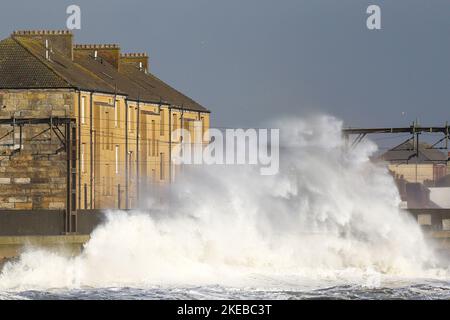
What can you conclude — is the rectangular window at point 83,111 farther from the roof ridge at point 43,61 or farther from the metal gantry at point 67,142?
the metal gantry at point 67,142

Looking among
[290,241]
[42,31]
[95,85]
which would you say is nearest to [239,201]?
[290,241]

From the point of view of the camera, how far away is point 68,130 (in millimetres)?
84188

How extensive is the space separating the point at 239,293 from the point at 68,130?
23.4 meters

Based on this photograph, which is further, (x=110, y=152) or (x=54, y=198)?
(x=110, y=152)

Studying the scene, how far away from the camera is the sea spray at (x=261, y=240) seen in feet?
226

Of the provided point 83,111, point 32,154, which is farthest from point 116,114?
point 32,154

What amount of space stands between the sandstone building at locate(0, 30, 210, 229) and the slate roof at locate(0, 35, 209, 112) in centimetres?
5

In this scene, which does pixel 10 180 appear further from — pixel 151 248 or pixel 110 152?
pixel 151 248

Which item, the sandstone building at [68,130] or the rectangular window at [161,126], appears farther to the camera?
the rectangular window at [161,126]

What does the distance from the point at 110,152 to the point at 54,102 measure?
23.6ft

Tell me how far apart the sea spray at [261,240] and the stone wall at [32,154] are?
352 inches

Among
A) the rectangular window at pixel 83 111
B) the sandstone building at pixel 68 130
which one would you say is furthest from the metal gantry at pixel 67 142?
the rectangular window at pixel 83 111
